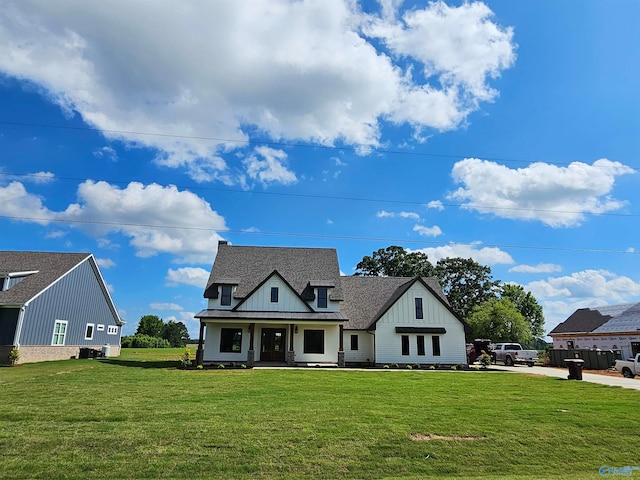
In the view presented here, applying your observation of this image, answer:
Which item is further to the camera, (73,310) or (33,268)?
(73,310)

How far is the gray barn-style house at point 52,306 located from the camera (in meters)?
23.4

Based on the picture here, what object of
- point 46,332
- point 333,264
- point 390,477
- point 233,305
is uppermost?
point 333,264

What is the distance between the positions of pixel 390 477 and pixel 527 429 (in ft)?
14.7

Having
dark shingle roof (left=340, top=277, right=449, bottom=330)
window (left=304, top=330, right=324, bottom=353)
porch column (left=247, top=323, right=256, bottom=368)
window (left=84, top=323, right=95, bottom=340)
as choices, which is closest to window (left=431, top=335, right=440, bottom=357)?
dark shingle roof (left=340, top=277, right=449, bottom=330)

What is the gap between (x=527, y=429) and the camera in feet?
29.0

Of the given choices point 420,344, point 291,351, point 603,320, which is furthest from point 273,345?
point 603,320

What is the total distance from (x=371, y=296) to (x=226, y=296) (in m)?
11.6

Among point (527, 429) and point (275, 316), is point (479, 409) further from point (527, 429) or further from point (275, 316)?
point (275, 316)

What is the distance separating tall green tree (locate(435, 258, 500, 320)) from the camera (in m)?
59.1

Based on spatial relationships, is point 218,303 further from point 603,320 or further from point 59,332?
point 603,320

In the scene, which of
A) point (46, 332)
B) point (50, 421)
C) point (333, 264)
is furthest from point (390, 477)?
point (46, 332)

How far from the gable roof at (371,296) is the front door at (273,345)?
16.0 ft

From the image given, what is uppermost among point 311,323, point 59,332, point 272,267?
point 272,267

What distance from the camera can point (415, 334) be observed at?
27.8 m
